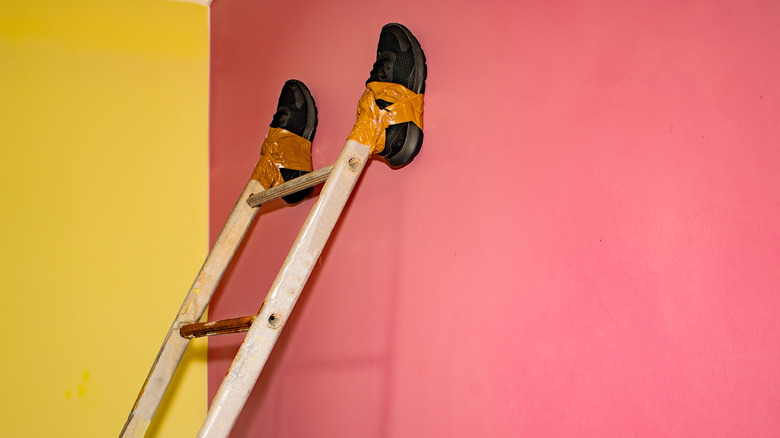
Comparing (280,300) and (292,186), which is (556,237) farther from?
(292,186)

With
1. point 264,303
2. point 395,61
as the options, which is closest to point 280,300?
point 264,303

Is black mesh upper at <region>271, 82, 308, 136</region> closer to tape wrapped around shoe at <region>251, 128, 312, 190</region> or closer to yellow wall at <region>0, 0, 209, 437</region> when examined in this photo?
tape wrapped around shoe at <region>251, 128, 312, 190</region>

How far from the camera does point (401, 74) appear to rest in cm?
122

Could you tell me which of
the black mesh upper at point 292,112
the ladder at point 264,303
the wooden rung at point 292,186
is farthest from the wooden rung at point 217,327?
the black mesh upper at point 292,112

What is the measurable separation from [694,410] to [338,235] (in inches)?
35.4

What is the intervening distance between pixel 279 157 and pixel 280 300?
1.76ft

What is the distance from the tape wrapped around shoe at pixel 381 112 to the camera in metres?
1.17

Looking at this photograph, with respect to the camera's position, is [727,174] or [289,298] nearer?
[727,174]

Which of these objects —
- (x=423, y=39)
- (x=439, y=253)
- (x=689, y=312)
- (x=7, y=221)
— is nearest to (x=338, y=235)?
(x=439, y=253)

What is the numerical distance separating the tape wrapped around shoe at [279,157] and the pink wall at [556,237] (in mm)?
61

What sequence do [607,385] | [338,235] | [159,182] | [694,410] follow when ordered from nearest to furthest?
[694,410], [607,385], [338,235], [159,182]

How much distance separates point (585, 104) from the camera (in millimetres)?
945

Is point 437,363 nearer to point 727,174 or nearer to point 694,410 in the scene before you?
point 694,410

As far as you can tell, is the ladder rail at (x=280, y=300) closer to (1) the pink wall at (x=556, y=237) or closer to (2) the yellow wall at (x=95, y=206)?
(1) the pink wall at (x=556, y=237)
